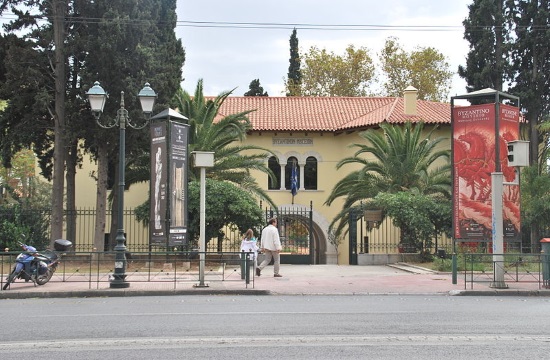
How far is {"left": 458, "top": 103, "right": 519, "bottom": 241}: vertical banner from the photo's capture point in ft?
80.2

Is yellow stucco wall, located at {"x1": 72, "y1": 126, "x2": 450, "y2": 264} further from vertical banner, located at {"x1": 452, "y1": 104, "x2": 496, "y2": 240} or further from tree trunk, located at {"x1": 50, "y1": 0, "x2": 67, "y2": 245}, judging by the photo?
vertical banner, located at {"x1": 452, "y1": 104, "x2": 496, "y2": 240}

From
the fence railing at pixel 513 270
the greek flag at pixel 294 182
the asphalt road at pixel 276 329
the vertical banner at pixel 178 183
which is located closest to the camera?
the asphalt road at pixel 276 329

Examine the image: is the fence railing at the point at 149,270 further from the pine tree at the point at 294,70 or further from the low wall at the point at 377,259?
the pine tree at the point at 294,70

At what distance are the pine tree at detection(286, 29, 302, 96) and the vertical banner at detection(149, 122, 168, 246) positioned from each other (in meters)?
35.6

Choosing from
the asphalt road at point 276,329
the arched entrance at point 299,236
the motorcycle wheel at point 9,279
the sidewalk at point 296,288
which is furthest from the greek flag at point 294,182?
the asphalt road at point 276,329

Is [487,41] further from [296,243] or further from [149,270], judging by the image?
[149,270]

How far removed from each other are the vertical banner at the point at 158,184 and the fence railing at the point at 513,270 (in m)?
9.40

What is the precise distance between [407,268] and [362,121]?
1597 cm

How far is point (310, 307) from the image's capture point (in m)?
13.6

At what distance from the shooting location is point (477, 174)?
81.8 feet

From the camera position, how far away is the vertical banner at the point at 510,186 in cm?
2442

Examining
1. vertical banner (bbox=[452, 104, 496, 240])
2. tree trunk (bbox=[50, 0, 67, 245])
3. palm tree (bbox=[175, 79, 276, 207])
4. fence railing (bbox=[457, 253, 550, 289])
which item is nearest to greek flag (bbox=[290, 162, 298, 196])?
palm tree (bbox=[175, 79, 276, 207])

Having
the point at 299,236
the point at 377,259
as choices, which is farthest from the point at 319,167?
the point at 377,259

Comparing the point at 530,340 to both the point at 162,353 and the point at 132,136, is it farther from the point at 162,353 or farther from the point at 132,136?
the point at 132,136
